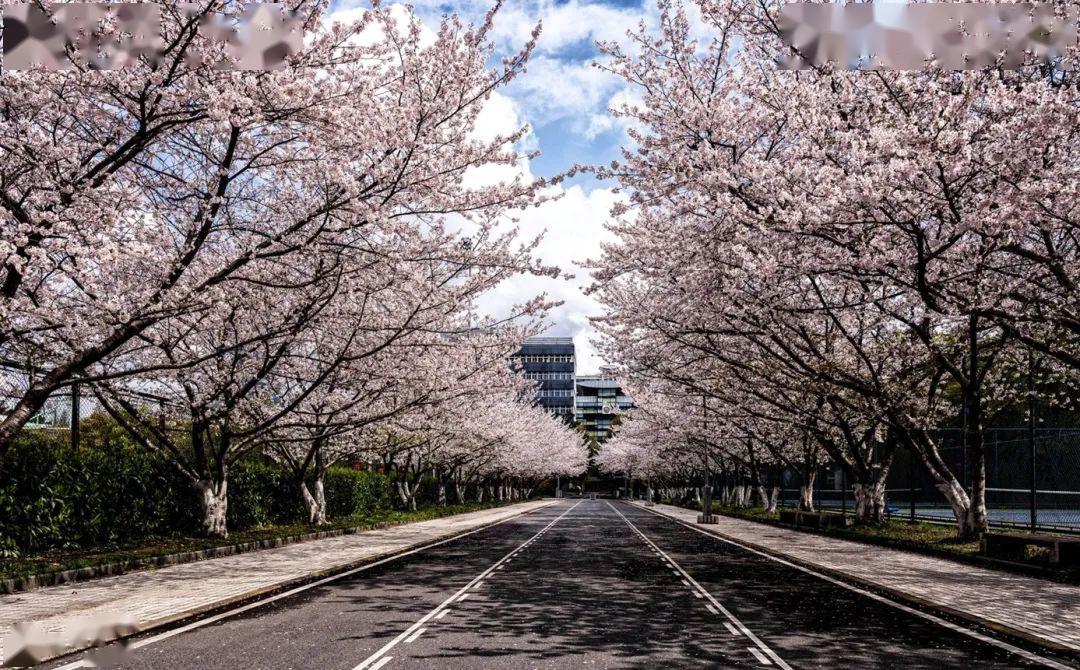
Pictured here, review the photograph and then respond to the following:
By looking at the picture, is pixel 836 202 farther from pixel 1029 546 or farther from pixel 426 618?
pixel 1029 546

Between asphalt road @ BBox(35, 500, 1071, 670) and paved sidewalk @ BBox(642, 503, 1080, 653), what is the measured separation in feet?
2.09

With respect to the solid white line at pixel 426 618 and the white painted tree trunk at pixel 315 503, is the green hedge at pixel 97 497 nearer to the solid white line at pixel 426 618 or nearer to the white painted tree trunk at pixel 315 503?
the white painted tree trunk at pixel 315 503

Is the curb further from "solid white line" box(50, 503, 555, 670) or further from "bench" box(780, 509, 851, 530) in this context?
"bench" box(780, 509, 851, 530)

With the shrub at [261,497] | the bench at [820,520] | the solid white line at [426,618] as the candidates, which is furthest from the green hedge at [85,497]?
the bench at [820,520]

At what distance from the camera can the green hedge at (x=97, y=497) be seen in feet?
54.3

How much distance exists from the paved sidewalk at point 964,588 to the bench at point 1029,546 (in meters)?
0.84

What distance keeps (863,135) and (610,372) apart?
56.0 feet

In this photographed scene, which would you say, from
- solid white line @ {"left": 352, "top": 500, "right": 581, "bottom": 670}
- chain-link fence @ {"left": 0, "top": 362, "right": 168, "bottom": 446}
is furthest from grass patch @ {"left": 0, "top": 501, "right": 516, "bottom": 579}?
solid white line @ {"left": 352, "top": 500, "right": 581, "bottom": 670}

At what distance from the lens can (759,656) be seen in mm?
8281

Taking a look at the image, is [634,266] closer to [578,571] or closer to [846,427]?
[578,571]

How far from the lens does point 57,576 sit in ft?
43.0

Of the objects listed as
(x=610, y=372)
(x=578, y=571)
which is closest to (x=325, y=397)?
(x=610, y=372)

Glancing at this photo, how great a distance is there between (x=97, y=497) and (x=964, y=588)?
18.0m

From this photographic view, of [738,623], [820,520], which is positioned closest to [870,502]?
[820,520]
